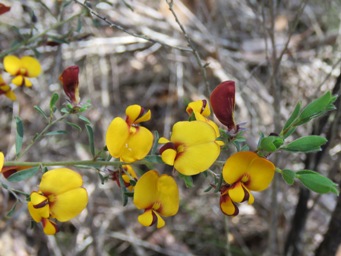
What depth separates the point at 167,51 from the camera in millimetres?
2484

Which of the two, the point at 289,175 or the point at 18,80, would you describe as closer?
the point at 289,175

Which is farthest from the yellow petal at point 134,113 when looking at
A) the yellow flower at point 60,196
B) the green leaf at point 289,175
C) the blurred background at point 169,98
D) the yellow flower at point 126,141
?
the blurred background at point 169,98

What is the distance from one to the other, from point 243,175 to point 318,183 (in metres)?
0.11

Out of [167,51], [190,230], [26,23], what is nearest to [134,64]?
[167,51]

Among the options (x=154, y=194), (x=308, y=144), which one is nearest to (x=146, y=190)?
(x=154, y=194)

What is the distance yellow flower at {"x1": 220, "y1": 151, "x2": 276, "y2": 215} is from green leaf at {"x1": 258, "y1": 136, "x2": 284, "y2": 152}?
2cm

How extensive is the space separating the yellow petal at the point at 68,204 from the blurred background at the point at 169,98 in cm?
86

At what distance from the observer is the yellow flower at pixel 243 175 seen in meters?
0.71

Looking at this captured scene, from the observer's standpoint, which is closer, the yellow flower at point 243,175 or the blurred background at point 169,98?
the yellow flower at point 243,175

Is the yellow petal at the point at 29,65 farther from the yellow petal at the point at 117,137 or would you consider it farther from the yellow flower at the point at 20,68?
the yellow petal at the point at 117,137

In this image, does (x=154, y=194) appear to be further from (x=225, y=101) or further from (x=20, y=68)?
(x=20, y=68)

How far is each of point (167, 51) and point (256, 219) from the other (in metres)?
0.95

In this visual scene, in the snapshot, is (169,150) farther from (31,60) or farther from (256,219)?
(256,219)

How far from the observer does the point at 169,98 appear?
2.63m
